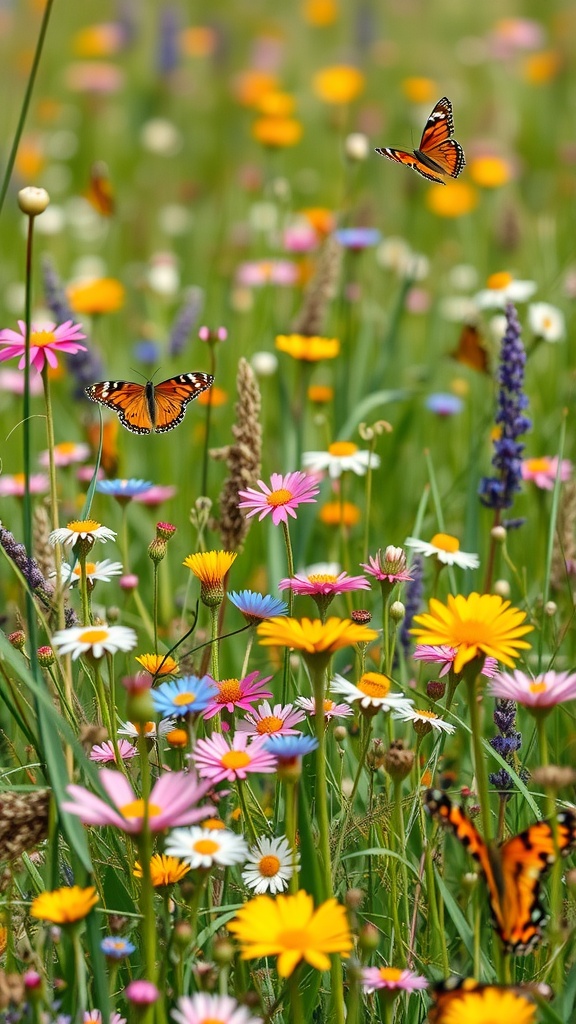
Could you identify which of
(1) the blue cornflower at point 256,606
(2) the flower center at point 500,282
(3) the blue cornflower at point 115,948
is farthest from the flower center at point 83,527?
(2) the flower center at point 500,282

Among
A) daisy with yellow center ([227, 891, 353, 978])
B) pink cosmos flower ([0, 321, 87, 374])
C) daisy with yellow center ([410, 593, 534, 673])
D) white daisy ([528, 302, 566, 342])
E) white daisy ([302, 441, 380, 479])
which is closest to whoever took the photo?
daisy with yellow center ([227, 891, 353, 978])

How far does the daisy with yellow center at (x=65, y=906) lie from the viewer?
3.87ft

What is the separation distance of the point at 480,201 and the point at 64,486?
123 inches

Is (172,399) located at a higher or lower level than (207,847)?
higher

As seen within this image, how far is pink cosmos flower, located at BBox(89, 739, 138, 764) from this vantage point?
5.11 ft

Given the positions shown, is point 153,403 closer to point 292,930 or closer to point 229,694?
point 229,694

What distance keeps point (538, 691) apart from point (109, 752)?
0.57m

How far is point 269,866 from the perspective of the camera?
143cm

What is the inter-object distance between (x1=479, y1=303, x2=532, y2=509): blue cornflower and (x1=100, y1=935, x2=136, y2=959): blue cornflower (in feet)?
3.83

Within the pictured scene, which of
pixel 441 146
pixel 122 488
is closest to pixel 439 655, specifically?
pixel 122 488

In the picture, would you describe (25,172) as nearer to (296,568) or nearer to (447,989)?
(296,568)

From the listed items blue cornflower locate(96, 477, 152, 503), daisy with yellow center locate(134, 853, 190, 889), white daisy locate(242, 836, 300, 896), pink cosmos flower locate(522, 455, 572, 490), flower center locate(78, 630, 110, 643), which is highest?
blue cornflower locate(96, 477, 152, 503)

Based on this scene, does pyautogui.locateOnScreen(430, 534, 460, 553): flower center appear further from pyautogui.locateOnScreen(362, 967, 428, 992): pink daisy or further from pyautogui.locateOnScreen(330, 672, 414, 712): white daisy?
pyautogui.locateOnScreen(362, 967, 428, 992): pink daisy

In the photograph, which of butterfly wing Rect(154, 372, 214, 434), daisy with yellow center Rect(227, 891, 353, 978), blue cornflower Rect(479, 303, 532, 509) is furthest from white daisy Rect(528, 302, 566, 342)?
daisy with yellow center Rect(227, 891, 353, 978)
